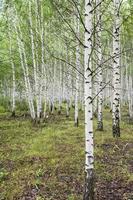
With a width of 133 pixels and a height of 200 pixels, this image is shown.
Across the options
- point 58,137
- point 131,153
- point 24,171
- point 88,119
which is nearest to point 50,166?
point 24,171

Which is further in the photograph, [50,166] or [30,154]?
[30,154]

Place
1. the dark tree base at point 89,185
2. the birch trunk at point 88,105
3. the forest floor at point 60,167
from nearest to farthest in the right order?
the birch trunk at point 88,105 < the dark tree base at point 89,185 < the forest floor at point 60,167

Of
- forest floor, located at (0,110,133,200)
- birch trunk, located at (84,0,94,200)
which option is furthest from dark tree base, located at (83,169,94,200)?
forest floor, located at (0,110,133,200)

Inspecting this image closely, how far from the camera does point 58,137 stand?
1612 cm

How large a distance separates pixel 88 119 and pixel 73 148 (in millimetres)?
6343

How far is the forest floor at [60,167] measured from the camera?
8547 mm

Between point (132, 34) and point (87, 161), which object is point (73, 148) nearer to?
point (87, 161)

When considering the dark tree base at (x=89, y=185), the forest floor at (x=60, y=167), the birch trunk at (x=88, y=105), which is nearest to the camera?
the birch trunk at (x=88, y=105)

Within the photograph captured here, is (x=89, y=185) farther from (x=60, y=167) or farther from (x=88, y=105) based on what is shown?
(x=60, y=167)

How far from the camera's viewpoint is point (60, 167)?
34.6ft

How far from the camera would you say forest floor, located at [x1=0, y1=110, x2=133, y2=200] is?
855cm

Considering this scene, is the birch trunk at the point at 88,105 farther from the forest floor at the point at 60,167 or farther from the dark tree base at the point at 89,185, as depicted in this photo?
the forest floor at the point at 60,167

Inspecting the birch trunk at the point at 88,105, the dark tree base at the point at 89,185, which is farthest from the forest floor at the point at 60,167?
the birch trunk at the point at 88,105

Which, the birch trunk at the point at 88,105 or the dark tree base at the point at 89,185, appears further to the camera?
the dark tree base at the point at 89,185
